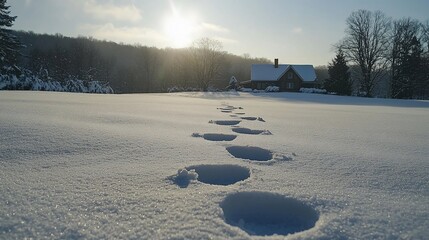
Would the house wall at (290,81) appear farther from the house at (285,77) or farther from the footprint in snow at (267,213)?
the footprint in snow at (267,213)

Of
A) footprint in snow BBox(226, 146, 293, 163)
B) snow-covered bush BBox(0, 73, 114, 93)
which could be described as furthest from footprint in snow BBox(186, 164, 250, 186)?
snow-covered bush BBox(0, 73, 114, 93)

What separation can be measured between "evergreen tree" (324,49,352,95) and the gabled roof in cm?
793

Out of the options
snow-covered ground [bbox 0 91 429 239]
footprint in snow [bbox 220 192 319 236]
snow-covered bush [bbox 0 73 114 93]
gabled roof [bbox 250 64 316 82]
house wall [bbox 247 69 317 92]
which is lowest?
footprint in snow [bbox 220 192 319 236]

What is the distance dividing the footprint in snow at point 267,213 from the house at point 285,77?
38676 millimetres

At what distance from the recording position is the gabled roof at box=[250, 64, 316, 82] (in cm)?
3912

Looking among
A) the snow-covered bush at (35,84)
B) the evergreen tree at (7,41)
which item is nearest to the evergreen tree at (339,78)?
the snow-covered bush at (35,84)

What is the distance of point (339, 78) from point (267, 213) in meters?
32.3

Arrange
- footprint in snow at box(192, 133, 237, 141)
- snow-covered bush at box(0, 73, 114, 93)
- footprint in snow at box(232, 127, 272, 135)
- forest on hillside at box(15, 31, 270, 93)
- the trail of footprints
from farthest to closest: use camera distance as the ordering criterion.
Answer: forest on hillside at box(15, 31, 270, 93), snow-covered bush at box(0, 73, 114, 93), footprint in snow at box(232, 127, 272, 135), footprint in snow at box(192, 133, 237, 141), the trail of footprints

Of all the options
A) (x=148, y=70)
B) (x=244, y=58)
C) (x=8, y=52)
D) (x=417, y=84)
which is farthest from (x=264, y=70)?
(x=244, y=58)

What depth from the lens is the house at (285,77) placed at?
128 ft

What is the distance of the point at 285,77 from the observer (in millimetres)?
39250

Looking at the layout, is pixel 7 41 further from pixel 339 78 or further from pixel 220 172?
pixel 339 78

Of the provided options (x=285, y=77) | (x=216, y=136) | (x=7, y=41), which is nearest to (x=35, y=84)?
(x=7, y=41)

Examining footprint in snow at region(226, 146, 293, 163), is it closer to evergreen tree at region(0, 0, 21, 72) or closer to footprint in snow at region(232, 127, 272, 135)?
footprint in snow at region(232, 127, 272, 135)
